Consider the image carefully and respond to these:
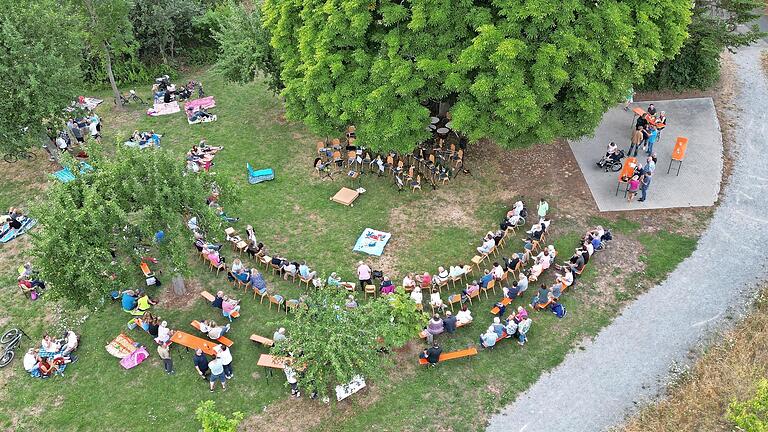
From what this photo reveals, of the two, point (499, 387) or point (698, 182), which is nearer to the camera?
point (499, 387)

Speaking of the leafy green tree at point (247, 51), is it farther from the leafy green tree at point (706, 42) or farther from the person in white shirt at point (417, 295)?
the leafy green tree at point (706, 42)

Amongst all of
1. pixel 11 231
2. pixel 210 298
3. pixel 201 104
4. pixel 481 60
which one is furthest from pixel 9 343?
pixel 481 60

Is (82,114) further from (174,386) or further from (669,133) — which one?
(669,133)

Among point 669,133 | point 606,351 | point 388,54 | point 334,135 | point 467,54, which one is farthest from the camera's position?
point 669,133

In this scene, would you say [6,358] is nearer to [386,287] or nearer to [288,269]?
[288,269]

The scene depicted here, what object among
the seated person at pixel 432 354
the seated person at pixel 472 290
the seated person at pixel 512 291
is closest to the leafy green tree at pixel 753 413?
the seated person at pixel 512 291

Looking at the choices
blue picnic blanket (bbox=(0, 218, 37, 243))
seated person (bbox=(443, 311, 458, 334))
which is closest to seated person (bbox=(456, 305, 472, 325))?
seated person (bbox=(443, 311, 458, 334))

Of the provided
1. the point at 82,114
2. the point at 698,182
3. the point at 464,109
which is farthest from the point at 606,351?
the point at 82,114
